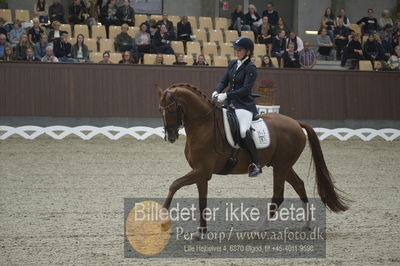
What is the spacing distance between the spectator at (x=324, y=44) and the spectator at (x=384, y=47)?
1416mm

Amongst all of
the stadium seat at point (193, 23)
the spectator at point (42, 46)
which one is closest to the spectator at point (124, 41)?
the spectator at point (42, 46)

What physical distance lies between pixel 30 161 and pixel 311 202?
5.64 m

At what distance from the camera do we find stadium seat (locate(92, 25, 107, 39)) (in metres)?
17.6

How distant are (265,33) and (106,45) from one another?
15.9 feet

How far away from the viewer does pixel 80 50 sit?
16.2m

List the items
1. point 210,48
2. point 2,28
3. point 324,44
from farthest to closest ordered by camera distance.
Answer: point 324,44 < point 210,48 < point 2,28

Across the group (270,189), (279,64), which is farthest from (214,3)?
(270,189)

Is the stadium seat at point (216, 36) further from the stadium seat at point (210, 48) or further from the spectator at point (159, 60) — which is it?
the spectator at point (159, 60)

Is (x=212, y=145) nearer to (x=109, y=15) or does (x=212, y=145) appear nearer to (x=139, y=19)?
(x=109, y=15)

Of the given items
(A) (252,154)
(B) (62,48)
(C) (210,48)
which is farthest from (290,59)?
(A) (252,154)

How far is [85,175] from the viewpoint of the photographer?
10.5m

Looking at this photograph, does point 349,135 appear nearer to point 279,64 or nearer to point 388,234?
point 279,64

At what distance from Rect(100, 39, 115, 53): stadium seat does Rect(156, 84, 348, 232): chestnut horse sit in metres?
10.5

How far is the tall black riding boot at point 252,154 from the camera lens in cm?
684
